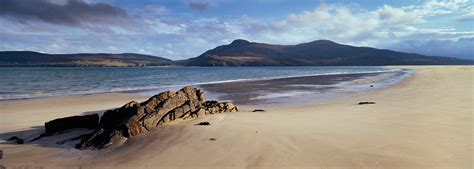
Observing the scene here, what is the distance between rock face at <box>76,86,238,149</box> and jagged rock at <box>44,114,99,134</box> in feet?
2.46

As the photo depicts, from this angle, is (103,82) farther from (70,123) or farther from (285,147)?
(285,147)

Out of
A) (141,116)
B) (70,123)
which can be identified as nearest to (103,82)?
(70,123)

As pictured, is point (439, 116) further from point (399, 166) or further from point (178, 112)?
point (178, 112)

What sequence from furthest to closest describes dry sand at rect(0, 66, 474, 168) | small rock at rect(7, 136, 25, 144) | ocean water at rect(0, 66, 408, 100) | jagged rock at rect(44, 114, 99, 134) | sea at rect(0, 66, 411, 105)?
ocean water at rect(0, 66, 408, 100)
sea at rect(0, 66, 411, 105)
jagged rock at rect(44, 114, 99, 134)
small rock at rect(7, 136, 25, 144)
dry sand at rect(0, 66, 474, 168)

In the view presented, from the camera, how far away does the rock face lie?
28.1 ft

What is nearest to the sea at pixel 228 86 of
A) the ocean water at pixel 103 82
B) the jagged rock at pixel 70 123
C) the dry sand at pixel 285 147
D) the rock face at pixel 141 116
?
the ocean water at pixel 103 82

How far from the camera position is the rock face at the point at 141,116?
858 centimetres

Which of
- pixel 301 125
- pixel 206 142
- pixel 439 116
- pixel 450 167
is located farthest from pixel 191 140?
pixel 439 116

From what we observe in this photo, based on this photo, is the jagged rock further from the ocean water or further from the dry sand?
the ocean water

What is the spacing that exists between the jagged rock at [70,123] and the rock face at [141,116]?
75 cm

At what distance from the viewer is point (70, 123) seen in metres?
10.6

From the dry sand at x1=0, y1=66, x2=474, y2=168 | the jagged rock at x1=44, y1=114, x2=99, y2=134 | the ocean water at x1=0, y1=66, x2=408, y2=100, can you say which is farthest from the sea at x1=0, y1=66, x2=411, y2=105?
the jagged rock at x1=44, y1=114, x2=99, y2=134

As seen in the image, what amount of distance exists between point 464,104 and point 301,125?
8.29 m

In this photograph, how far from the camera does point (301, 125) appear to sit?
9.95m
